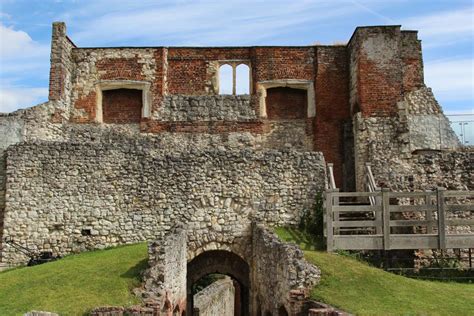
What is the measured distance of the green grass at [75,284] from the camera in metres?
12.0

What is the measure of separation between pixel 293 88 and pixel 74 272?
1323 cm

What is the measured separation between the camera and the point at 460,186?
19.0 metres

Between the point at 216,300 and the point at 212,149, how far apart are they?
8876mm

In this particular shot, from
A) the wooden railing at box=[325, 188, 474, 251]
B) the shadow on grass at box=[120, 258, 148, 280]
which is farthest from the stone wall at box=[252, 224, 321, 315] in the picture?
the shadow on grass at box=[120, 258, 148, 280]

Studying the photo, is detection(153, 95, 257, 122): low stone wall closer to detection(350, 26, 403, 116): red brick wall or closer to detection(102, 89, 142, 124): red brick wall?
detection(102, 89, 142, 124): red brick wall

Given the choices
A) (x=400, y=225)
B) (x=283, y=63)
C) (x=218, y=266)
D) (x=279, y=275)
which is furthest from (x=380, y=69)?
(x=279, y=275)

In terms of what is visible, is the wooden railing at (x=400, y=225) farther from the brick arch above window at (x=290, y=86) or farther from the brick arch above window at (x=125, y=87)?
the brick arch above window at (x=125, y=87)

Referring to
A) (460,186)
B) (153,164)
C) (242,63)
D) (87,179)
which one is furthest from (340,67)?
(87,179)

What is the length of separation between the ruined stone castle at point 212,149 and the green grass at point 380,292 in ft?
2.22

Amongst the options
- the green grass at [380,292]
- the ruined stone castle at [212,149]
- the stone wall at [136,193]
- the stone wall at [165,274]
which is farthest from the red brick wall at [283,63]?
the green grass at [380,292]

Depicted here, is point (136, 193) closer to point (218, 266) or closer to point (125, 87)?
point (218, 266)

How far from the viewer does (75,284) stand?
44.0 ft

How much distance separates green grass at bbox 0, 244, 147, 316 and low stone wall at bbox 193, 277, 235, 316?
7195 mm

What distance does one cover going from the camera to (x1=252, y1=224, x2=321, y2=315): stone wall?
12.2 meters
